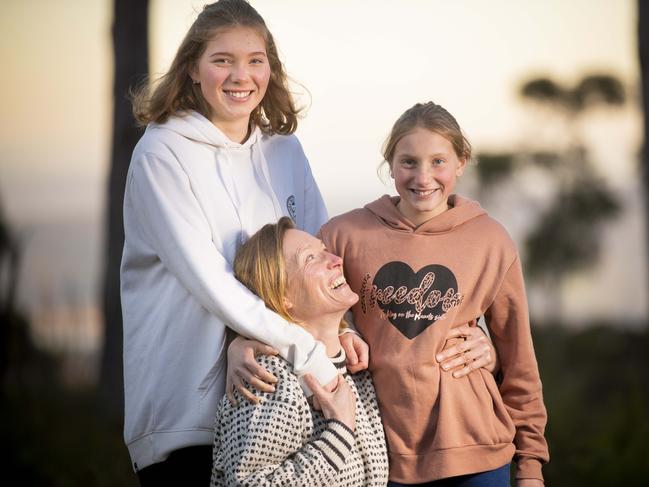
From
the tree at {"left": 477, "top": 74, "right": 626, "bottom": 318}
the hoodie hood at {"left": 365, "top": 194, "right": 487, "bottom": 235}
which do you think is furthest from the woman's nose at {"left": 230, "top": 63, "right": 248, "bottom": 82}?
the tree at {"left": 477, "top": 74, "right": 626, "bottom": 318}

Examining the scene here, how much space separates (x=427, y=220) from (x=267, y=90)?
80cm

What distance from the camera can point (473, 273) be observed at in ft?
10.5

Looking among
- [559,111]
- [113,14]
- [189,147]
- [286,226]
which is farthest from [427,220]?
[559,111]

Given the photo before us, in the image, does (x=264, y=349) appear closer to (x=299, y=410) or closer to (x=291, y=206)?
(x=299, y=410)

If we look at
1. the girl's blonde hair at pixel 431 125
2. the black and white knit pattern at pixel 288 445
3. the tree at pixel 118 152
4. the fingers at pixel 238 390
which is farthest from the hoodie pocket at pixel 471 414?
the tree at pixel 118 152

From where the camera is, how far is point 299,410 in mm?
3016

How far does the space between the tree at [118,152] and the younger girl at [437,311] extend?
4.25m

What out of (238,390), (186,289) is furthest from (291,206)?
(238,390)

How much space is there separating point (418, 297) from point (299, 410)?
1.62 ft

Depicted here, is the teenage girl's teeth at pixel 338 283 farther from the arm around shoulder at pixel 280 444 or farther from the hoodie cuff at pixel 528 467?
the hoodie cuff at pixel 528 467

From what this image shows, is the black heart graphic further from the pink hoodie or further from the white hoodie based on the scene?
the white hoodie

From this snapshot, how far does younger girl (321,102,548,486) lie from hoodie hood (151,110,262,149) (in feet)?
1.46

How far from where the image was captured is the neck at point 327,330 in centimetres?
315

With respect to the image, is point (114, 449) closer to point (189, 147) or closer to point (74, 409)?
point (74, 409)
